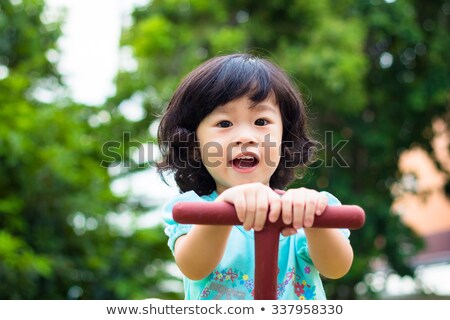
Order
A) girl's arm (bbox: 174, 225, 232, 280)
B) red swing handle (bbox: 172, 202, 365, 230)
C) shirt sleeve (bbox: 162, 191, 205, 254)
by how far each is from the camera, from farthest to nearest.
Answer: shirt sleeve (bbox: 162, 191, 205, 254) < girl's arm (bbox: 174, 225, 232, 280) < red swing handle (bbox: 172, 202, 365, 230)

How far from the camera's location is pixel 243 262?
75.0 inches

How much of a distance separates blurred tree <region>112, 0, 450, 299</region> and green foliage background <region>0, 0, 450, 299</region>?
0.02 meters

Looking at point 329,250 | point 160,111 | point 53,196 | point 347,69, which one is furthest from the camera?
point 347,69

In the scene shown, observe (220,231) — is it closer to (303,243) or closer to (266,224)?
(266,224)

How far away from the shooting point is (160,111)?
6.03 meters

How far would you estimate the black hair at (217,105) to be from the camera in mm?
1939

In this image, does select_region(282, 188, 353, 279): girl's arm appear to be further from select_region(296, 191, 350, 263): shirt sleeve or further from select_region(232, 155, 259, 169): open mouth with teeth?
select_region(232, 155, 259, 169): open mouth with teeth

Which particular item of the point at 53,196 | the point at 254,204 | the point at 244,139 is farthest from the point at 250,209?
the point at 53,196

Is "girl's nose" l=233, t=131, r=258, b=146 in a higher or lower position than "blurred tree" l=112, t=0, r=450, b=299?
lower

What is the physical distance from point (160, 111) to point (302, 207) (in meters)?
4.64

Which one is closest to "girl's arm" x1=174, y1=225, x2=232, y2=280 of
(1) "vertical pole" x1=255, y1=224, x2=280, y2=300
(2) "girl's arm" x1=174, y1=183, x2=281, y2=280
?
(2) "girl's arm" x1=174, y1=183, x2=281, y2=280

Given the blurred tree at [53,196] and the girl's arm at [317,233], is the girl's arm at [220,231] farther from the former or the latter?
the blurred tree at [53,196]

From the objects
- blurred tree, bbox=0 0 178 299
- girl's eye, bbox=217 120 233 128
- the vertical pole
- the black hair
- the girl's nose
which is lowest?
the vertical pole

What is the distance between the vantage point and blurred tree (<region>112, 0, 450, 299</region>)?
8750 mm
